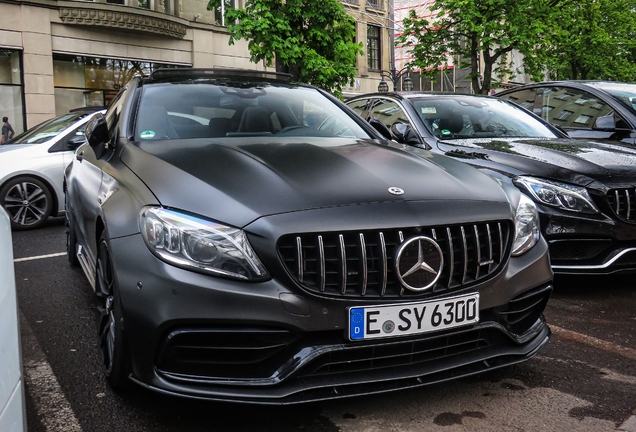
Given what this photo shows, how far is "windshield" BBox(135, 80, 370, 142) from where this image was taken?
3717 mm

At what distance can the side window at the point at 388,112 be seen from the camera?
616cm

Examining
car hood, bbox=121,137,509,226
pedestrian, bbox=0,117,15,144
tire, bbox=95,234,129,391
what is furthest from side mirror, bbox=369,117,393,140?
pedestrian, bbox=0,117,15,144

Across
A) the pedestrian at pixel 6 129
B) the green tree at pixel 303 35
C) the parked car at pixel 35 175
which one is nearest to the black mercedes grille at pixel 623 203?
the parked car at pixel 35 175

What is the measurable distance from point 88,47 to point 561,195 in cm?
1836

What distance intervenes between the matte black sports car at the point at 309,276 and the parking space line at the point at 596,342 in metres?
0.72

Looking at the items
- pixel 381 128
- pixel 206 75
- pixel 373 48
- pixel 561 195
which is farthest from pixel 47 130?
pixel 373 48

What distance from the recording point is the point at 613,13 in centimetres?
2892

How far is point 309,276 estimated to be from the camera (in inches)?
96.3

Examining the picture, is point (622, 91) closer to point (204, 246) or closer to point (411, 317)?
point (411, 317)

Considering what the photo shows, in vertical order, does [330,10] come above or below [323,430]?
above

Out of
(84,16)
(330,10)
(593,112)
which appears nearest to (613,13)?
(330,10)

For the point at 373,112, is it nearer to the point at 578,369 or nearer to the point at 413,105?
the point at 413,105

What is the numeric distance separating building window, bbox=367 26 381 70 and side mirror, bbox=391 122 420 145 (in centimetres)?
2964

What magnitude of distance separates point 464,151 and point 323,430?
3.29 m
